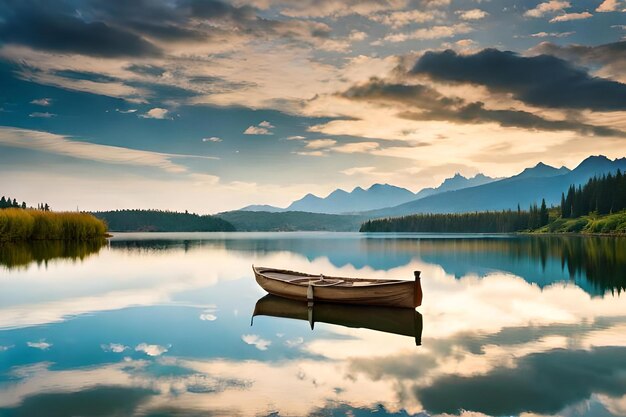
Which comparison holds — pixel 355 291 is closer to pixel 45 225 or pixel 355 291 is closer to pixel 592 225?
pixel 45 225

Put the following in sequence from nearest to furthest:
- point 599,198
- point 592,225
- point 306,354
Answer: point 306,354, point 592,225, point 599,198

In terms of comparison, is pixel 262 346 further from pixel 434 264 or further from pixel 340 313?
pixel 434 264

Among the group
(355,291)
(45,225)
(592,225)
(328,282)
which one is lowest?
(355,291)

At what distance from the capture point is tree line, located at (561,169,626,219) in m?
157

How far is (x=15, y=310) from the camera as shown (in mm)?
25984

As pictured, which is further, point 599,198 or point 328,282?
point 599,198

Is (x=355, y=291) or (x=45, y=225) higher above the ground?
(x=45, y=225)

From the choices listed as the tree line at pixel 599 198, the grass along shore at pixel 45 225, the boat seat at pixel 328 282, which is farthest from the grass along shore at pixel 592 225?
the grass along shore at pixel 45 225

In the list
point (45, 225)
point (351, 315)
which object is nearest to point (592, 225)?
point (45, 225)

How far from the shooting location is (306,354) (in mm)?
17297

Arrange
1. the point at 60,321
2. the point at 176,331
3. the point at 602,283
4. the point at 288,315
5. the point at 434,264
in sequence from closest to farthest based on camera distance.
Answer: the point at 176,331
the point at 60,321
the point at 288,315
the point at 602,283
the point at 434,264

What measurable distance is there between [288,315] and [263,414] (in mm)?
13686

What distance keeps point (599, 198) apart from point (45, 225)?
158131 millimetres

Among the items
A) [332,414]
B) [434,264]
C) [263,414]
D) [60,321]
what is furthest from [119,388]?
[434,264]
